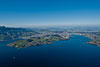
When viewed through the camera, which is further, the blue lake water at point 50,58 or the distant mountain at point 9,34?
the distant mountain at point 9,34

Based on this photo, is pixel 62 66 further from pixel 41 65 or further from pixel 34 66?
pixel 34 66

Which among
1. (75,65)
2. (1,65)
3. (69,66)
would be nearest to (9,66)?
(1,65)

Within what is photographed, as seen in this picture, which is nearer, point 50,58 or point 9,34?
point 50,58

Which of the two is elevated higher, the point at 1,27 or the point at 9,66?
the point at 1,27

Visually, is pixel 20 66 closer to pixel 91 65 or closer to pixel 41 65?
pixel 41 65

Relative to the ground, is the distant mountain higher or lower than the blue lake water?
higher

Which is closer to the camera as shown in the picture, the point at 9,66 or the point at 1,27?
the point at 9,66

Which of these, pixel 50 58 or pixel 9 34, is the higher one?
pixel 9 34

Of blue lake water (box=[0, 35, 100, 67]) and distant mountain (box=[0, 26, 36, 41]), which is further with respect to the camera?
distant mountain (box=[0, 26, 36, 41])

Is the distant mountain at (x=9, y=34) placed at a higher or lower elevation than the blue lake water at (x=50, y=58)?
higher
